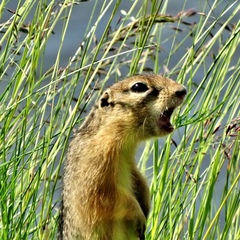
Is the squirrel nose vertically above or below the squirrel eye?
below

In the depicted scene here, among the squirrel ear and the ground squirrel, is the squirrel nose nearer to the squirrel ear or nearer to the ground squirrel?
the ground squirrel

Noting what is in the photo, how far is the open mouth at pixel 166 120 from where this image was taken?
8.80 ft

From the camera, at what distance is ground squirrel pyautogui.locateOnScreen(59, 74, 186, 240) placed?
2.73m

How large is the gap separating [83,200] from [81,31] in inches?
132

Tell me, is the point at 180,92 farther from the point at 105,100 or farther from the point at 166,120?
the point at 105,100

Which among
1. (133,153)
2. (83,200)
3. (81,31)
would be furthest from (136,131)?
(81,31)

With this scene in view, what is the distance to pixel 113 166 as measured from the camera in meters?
2.77

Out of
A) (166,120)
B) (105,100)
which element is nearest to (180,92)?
(166,120)

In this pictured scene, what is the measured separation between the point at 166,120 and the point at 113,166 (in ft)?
0.74

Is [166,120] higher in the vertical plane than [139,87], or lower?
lower

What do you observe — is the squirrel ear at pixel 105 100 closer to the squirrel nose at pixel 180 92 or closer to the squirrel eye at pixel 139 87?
the squirrel eye at pixel 139 87

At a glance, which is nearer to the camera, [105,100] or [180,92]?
[180,92]

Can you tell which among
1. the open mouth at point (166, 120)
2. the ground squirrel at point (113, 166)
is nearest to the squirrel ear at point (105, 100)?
the ground squirrel at point (113, 166)

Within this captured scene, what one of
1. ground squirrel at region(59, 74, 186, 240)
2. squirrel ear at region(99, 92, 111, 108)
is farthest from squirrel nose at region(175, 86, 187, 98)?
squirrel ear at region(99, 92, 111, 108)
